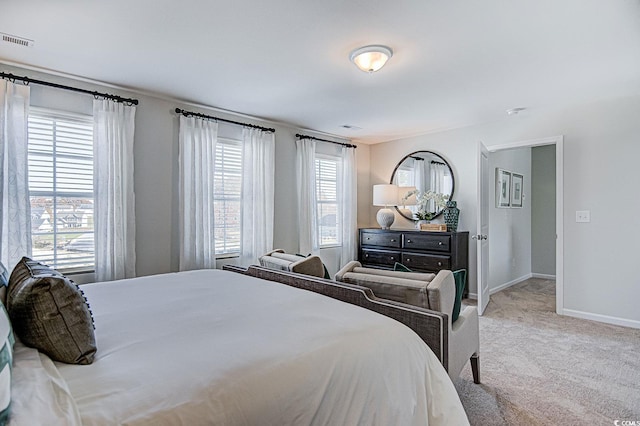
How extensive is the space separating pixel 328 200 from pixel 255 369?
14.4 feet

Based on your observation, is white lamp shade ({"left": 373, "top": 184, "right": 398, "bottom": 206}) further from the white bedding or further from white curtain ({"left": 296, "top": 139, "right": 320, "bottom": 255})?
the white bedding

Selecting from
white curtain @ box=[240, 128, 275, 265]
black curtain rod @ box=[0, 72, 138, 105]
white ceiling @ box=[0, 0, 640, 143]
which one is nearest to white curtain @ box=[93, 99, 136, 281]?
black curtain rod @ box=[0, 72, 138, 105]

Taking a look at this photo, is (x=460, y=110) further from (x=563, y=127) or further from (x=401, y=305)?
(x=401, y=305)

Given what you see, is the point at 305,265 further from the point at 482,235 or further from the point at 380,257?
the point at 380,257

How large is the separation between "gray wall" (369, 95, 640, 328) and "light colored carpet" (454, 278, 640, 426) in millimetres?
294

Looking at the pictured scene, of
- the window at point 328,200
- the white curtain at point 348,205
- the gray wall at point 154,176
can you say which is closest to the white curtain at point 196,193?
the gray wall at point 154,176

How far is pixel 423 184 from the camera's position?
537 centimetres

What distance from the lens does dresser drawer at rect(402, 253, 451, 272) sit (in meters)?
4.44

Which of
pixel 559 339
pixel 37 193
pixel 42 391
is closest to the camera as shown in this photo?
pixel 42 391

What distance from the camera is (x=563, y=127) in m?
4.02

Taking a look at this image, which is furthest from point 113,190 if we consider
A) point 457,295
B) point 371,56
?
point 457,295

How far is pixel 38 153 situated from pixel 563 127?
5.44 metres

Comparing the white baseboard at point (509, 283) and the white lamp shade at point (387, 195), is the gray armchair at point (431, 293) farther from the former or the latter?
the white baseboard at point (509, 283)

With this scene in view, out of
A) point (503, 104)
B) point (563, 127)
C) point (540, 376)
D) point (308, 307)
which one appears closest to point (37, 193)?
point (308, 307)
